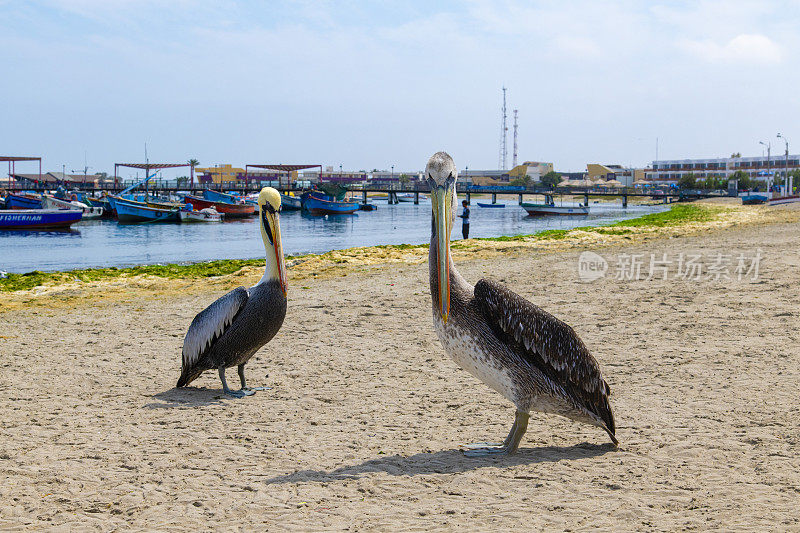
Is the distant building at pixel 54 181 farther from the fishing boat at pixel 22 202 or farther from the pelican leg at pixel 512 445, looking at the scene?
the pelican leg at pixel 512 445

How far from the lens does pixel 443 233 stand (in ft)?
13.3

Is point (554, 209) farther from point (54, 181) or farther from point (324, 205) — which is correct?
point (54, 181)

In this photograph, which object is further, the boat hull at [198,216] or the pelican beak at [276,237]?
the boat hull at [198,216]

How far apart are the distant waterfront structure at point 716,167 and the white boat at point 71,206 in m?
113

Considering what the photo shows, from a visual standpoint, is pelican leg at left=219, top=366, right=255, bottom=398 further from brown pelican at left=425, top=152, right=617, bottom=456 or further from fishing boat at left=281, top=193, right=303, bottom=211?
fishing boat at left=281, top=193, right=303, bottom=211

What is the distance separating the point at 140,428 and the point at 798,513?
13.2ft

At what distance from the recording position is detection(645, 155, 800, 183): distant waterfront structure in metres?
137

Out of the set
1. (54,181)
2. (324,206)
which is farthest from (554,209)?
(54,181)

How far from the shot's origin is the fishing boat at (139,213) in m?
54.7

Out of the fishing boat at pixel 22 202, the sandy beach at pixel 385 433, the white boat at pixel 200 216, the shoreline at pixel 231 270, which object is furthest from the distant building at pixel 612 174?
the sandy beach at pixel 385 433

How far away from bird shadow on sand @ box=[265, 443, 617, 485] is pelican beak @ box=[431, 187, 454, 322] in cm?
86

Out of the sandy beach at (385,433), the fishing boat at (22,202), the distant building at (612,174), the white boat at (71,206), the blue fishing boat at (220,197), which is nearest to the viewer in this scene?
the sandy beach at (385,433)

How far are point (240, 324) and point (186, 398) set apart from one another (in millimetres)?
763

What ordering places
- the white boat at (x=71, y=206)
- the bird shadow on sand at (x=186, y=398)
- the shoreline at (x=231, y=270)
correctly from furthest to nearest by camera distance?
the white boat at (x=71, y=206) < the shoreline at (x=231, y=270) < the bird shadow on sand at (x=186, y=398)
